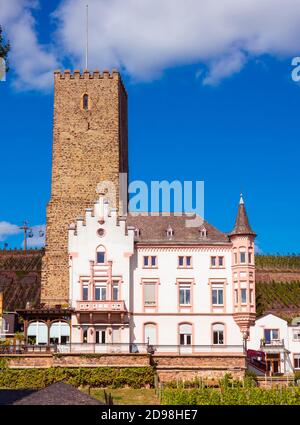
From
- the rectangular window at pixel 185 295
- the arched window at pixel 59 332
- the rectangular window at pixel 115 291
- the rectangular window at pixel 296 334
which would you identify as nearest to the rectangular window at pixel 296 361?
the rectangular window at pixel 296 334

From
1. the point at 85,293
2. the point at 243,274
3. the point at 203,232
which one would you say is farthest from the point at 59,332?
the point at 243,274

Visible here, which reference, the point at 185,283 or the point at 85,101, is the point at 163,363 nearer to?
the point at 185,283

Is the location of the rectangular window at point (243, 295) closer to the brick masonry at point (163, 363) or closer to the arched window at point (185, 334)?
the arched window at point (185, 334)

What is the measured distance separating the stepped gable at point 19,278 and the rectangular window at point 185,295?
28154 millimetres

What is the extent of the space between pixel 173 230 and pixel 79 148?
11984 mm

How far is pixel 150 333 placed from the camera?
60.7 metres

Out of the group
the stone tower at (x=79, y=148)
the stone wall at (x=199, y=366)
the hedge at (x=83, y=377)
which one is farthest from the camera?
the stone tower at (x=79, y=148)

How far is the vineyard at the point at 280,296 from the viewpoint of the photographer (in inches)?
4011

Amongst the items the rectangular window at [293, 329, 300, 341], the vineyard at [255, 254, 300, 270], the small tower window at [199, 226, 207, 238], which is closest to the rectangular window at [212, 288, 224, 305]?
the small tower window at [199, 226, 207, 238]

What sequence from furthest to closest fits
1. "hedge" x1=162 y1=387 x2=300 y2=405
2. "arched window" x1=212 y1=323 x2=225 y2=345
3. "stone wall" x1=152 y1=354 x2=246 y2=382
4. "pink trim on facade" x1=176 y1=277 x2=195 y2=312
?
1. "pink trim on facade" x1=176 y1=277 x2=195 y2=312
2. "arched window" x1=212 y1=323 x2=225 y2=345
3. "stone wall" x1=152 y1=354 x2=246 y2=382
4. "hedge" x1=162 y1=387 x2=300 y2=405

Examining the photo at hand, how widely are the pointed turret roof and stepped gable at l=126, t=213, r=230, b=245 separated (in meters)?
1.22

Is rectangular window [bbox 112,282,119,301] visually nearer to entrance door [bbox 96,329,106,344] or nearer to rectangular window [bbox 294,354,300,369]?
entrance door [bbox 96,329,106,344]

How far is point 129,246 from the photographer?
61.4 meters

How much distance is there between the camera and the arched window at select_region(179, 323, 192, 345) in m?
60.5
